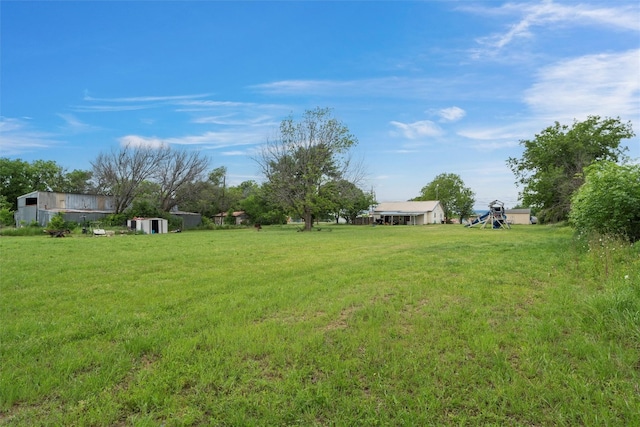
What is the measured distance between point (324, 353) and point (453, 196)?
2676 inches

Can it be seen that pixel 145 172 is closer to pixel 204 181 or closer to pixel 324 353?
pixel 204 181

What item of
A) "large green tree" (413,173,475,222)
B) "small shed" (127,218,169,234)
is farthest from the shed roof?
"small shed" (127,218,169,234)

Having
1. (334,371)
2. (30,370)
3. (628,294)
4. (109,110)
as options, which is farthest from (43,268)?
(109,110)

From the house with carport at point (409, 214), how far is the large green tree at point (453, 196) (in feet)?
27.6

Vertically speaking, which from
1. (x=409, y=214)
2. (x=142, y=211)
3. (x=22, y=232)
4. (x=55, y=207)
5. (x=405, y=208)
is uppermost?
(x=405, y=208)

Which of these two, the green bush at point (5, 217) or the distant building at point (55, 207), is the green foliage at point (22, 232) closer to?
the distant building at point (55, 207)

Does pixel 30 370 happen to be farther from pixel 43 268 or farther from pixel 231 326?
pixel 43 268

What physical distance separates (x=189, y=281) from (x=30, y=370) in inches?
143

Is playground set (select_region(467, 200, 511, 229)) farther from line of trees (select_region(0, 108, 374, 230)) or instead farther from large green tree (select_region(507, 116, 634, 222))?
line of trees (select_region(0, 108, 374, 230))

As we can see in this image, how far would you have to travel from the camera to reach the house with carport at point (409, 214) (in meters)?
53.7

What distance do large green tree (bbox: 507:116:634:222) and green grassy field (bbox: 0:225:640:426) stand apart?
79.3 ft

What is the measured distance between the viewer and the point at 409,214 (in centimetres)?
5347

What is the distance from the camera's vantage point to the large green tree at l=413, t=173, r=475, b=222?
64.4 meters

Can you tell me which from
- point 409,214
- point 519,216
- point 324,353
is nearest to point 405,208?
point 409,214
